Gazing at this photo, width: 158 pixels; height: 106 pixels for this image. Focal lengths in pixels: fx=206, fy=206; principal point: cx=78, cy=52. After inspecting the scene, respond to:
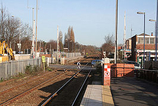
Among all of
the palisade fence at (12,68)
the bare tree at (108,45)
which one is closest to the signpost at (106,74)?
the palisade fence at (12,68)

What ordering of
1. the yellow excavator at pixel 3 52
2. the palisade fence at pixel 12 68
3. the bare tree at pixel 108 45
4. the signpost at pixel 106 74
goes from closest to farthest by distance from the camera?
1. the signpost at pixel 106 74
2. the palisade fence at pixel 12 68
3. the yellow excavator at pixel 3 52
4. the bare tree at pixel 108 45

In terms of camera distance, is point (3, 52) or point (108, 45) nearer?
point (3, 52)

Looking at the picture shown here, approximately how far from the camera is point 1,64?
1973cm

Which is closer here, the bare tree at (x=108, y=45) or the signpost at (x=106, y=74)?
the signpost at (x=106, y=74)

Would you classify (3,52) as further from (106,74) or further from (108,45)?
(108,45)

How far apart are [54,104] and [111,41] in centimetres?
5403

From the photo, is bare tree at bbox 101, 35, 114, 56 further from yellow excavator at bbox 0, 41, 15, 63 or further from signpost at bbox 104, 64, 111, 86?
signpost at bbox 104, 64, 111, 86

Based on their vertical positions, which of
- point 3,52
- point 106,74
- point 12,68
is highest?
point 3,52

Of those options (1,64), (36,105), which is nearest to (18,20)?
(1,64)

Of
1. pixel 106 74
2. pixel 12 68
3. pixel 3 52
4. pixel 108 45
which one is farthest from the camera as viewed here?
pixel 108 45

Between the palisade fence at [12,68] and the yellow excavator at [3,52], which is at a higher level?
the yellow excavator at [3,52]

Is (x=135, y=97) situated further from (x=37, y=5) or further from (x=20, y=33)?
(x=20, y=33)

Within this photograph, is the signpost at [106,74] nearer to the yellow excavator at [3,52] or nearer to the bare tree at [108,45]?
the yellow excavator at [3,52]

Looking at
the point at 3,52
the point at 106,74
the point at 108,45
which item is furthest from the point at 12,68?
the point at 108,45
